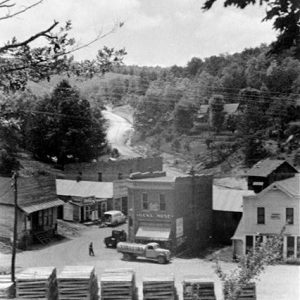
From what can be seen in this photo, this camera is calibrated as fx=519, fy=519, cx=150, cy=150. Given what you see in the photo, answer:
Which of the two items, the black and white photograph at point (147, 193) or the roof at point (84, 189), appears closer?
the black and white photograph at point (147, 193)

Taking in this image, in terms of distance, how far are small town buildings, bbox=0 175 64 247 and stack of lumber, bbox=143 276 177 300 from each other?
55.1ft

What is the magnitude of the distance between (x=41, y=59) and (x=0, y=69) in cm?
69

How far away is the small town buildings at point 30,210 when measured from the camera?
36.9 metres

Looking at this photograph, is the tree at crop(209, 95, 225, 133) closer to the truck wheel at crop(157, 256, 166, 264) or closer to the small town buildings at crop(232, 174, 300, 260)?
the small town buildings at crop(232, 174, 300, 260)

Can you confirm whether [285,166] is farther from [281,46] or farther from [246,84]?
[246,84]

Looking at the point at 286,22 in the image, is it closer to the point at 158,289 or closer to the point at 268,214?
the point at 158,289

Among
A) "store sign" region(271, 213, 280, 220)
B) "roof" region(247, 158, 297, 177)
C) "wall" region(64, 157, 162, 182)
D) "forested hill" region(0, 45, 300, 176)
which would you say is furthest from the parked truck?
"wall" region(64, 157, 162, 182)

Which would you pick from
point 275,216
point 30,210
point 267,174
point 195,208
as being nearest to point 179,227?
point 195,208

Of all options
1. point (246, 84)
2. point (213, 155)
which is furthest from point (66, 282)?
point (246, 84)

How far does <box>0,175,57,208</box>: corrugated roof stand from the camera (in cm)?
3752

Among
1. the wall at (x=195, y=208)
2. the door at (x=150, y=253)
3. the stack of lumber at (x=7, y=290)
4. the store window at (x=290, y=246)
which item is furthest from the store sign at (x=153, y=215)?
the stack of lumber at (x=7, y=290)

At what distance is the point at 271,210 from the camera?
35.4 metres

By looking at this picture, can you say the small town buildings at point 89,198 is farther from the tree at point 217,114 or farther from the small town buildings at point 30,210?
the tree at point 217,114

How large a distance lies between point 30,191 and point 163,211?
10225 mm
